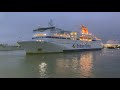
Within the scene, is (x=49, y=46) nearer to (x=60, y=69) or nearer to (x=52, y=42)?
(x=52, y=42)

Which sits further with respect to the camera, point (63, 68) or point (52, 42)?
point (52, 42)

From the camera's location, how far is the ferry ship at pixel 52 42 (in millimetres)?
24672

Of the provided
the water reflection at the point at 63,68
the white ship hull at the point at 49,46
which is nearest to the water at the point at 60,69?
the water reflection at the point at 63,68

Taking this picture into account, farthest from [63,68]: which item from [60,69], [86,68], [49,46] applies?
[49,46]

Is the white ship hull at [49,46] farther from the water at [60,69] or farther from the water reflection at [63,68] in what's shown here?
the water reflection at [63,68]

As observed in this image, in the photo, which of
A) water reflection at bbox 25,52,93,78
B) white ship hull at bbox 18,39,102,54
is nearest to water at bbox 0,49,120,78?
water reflection at bbox 25,52,93,78

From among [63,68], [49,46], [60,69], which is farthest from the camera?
[49,46]

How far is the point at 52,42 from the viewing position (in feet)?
83.6

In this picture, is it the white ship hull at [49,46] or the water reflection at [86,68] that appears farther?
the white ship hull at [49,46]

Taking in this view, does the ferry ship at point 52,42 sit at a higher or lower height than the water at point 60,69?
higher

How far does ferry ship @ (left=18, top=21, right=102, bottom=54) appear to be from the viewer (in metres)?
24.7

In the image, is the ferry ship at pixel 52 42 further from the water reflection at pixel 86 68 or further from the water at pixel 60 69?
the water reflection at pixel 86 68
